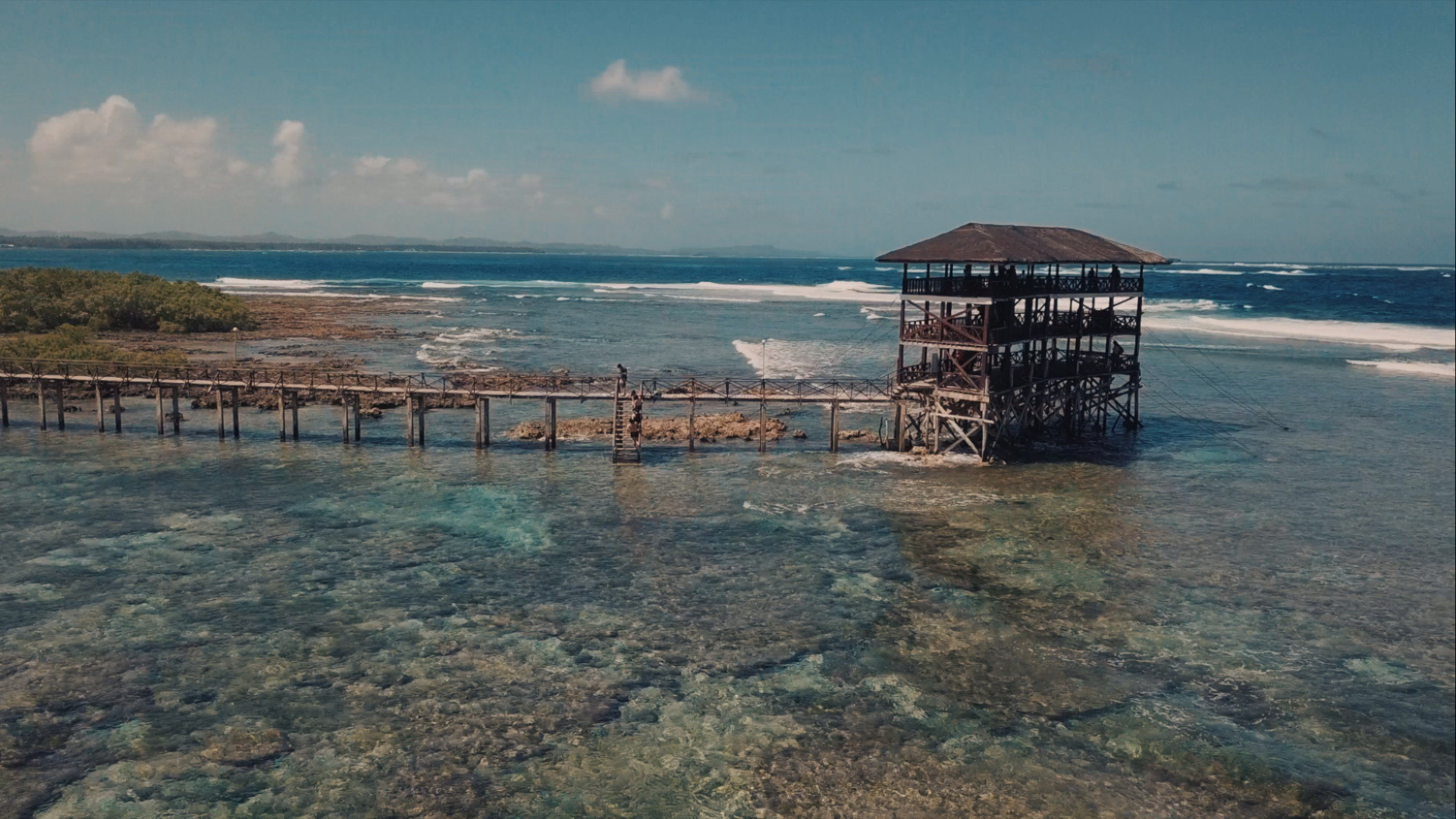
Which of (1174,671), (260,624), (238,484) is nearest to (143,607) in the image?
(260,624)

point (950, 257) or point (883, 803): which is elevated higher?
point (950, 257)

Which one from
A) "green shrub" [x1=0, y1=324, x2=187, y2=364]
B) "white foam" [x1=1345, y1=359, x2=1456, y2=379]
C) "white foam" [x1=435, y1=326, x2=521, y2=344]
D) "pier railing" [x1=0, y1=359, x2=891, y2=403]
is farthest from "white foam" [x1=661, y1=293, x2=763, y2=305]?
"pier railing" [x1=0, y1=359, x2=891, y2=403]

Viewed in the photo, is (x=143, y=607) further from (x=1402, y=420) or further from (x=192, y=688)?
(x=1402, y=420)

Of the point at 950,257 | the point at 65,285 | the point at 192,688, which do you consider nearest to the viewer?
the point at 192,688

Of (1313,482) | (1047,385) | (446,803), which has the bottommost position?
(446,803)

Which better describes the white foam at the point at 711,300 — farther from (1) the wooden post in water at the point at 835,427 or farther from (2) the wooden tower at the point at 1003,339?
(1) the wooden post in water at the point at 835,427

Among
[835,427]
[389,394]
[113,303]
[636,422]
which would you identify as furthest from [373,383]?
[113,303]
